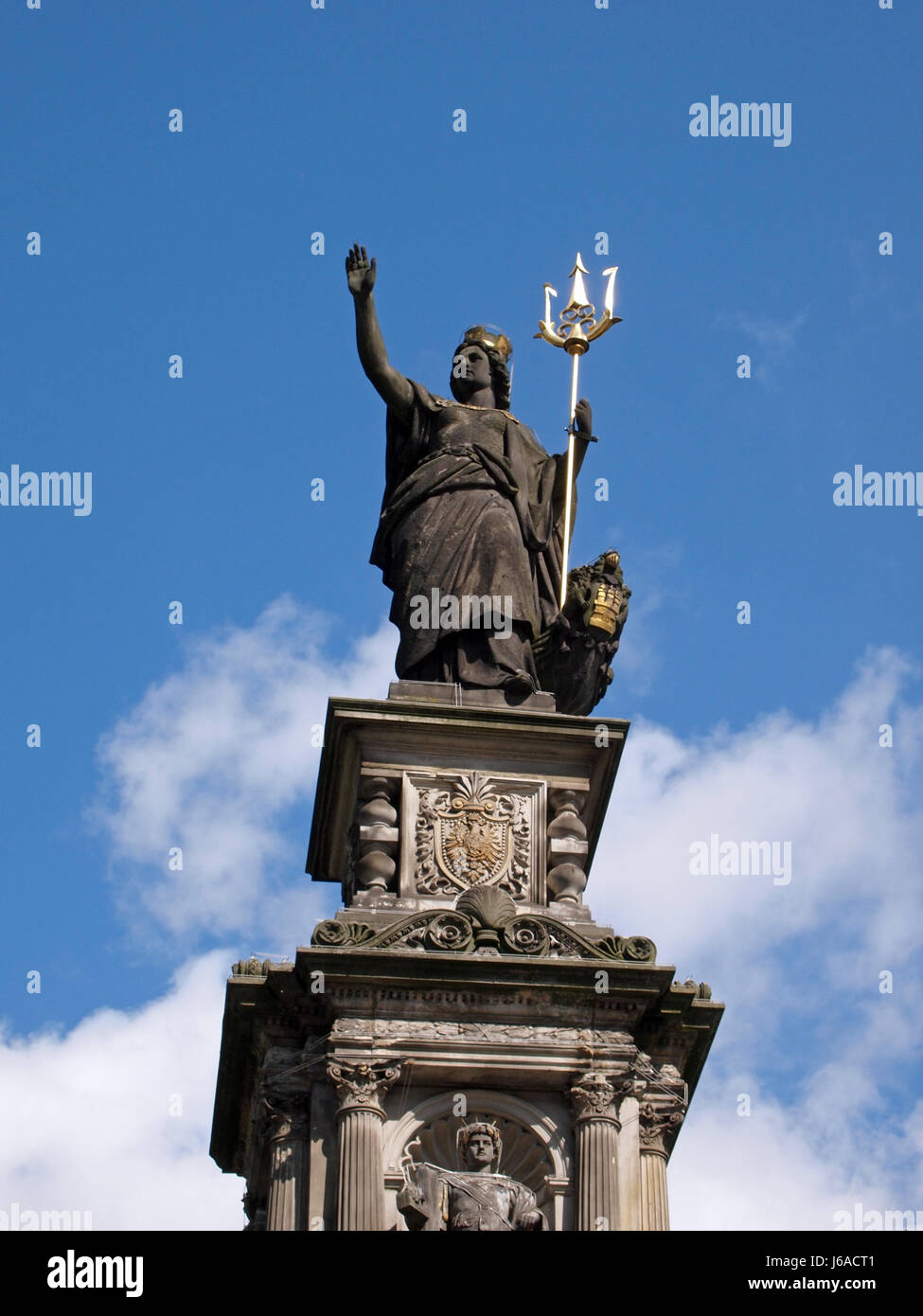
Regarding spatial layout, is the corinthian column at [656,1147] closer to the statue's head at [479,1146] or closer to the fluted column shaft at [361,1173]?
the statue's head at [479,1146]

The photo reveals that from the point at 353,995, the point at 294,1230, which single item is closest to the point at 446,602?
the point at 353,995

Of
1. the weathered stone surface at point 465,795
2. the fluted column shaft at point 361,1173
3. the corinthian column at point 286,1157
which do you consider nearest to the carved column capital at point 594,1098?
the fluted column shaft at point 361,1173

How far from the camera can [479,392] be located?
25453mm

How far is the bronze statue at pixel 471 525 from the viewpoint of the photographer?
23375mm

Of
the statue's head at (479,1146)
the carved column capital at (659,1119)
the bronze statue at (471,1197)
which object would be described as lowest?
the bronze statue at (471,1197)

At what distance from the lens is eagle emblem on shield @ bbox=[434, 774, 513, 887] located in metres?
21.8

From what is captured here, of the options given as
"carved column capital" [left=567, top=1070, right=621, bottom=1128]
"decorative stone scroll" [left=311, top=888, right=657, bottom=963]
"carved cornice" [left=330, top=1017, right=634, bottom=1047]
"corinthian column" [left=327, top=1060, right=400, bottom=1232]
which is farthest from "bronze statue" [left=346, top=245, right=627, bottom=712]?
"corinthian column" [left=327, top=1060, right=400, bottom=1232]

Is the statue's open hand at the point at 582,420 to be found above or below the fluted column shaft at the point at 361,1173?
above

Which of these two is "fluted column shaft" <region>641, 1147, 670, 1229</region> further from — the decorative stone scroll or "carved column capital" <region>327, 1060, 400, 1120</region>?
"carved column capital" <region>327, 1060, 400, 1120</region>

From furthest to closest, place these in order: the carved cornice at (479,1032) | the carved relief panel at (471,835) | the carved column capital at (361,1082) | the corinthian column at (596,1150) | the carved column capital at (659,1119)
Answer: the carved relief panel at (471,835)
the carved column capital at (659,1119)
the carved cornice at (479,1032)
the carved column capital at (361,1082)
the corinthian column at (596,1150)

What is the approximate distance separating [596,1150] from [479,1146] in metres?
0.91

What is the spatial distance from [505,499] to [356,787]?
363cm

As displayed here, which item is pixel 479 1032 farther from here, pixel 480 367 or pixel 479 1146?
pixel 480 367
